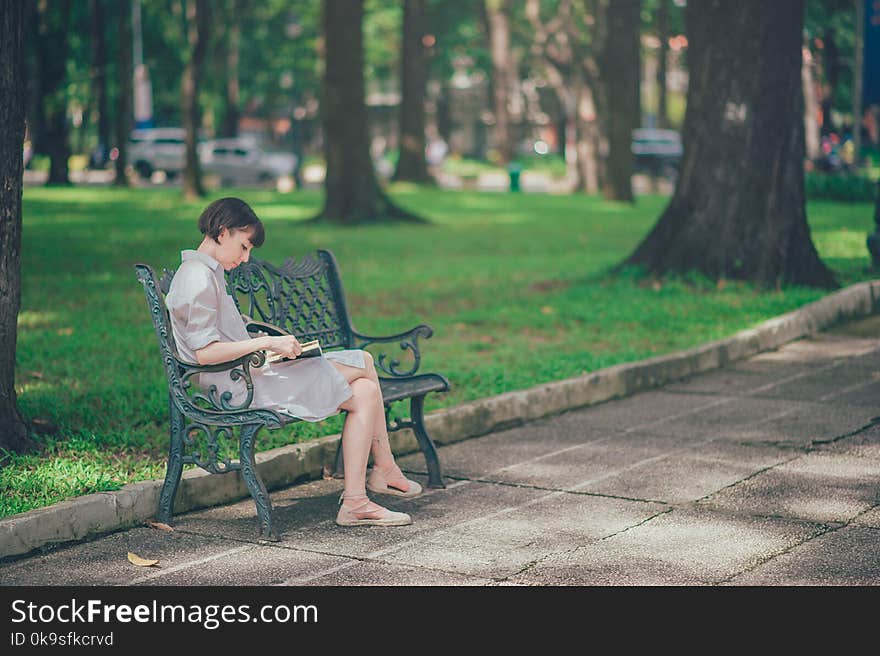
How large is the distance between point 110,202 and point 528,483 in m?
27.0

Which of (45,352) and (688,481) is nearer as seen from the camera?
(688,481)

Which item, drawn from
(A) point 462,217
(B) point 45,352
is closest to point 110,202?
(A) point 462,217

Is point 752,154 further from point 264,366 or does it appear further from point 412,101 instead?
point 412,101

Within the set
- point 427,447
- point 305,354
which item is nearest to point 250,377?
point 305,354

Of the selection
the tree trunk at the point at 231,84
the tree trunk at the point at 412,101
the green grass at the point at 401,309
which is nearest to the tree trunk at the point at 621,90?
the green grass at the point at 401,309

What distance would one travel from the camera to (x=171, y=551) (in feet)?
19.2

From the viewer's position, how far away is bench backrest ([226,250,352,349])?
7.12 m

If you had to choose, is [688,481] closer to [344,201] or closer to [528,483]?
[528,483]

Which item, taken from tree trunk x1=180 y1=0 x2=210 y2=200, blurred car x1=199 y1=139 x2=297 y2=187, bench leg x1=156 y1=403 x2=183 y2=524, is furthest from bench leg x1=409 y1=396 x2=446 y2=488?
blurred car x1=199 y1=139 x2=297 y2=187

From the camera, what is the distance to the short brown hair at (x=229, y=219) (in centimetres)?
607

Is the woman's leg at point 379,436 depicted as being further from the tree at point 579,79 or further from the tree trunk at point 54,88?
the tree trunk at point 54,88

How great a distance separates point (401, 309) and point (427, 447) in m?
6.28

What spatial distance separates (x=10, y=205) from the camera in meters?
7.32

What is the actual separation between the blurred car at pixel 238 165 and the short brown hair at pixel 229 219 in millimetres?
43677
